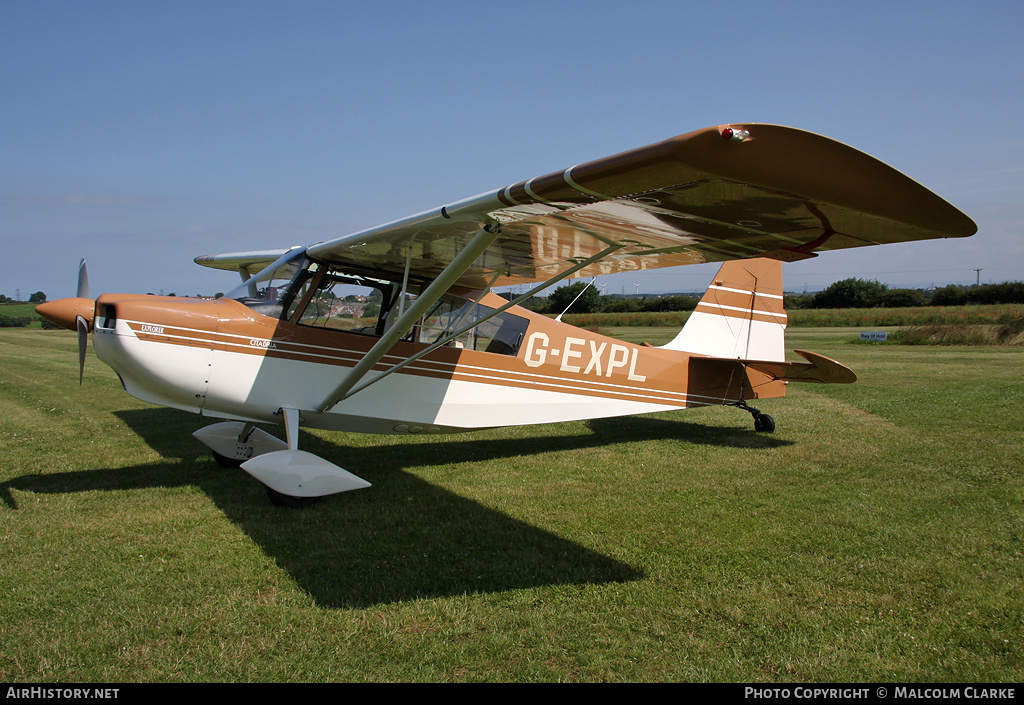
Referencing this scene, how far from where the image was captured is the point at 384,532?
14.5ft

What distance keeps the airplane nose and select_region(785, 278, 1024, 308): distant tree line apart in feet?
195

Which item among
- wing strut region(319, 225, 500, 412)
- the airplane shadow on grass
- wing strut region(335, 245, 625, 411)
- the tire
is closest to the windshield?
wing strut region(319, 225, 500, 412)

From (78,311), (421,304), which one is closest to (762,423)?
→ (421,304)

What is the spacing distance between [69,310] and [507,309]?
13.0 ft

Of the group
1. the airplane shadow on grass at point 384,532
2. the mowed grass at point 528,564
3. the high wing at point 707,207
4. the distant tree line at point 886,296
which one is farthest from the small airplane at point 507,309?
the distant tree line at point 886,296

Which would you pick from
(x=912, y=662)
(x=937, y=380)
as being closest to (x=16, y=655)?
(x=912, y=662)

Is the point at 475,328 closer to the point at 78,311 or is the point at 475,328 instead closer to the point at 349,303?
the point at 349,303

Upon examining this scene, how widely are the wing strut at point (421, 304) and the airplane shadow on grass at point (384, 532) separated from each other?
0.96 metres

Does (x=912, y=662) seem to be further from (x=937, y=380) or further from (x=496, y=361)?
(x=937, y=380)

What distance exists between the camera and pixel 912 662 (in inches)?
109

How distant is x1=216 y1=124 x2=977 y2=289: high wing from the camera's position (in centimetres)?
228

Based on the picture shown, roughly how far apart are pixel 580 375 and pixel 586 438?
4.61 ft

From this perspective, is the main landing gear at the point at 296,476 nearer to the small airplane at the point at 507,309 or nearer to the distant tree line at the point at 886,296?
the small airplane at the point at 507,309

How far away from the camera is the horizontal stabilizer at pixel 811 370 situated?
23.4 ft
